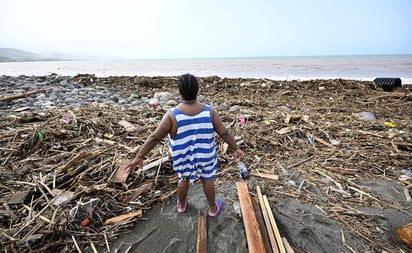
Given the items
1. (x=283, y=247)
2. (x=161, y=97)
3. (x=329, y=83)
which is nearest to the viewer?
(x=283, y=247)

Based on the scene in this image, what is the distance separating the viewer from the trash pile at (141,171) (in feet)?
7.06

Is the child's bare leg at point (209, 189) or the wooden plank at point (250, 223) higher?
the child's bare leg at point (209, 189)

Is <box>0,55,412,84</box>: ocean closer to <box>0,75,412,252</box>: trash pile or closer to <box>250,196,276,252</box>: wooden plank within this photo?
<box>0,75,412,252</box>: trash pile

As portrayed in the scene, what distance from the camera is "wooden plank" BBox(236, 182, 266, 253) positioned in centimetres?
192

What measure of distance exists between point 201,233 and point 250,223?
504 millimetres

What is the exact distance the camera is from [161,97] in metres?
8.70

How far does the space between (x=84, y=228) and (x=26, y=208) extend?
0.76 metres

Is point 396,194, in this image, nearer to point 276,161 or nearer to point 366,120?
point 276,161

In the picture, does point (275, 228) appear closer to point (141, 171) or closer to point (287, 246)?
point (287, 246)

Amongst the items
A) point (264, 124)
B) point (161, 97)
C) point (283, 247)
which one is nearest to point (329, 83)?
point (264, 124)

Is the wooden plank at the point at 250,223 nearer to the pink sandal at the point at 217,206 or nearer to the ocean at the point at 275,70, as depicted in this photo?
the pink sandal at the point at 217,206

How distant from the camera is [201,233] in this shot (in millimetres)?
2129

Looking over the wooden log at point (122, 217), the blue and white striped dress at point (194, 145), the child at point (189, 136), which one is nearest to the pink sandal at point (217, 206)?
the child at point (189, 136)

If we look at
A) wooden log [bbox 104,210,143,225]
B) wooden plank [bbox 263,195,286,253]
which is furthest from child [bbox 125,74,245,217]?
wooden plank [bbox 263,195,286,253]
